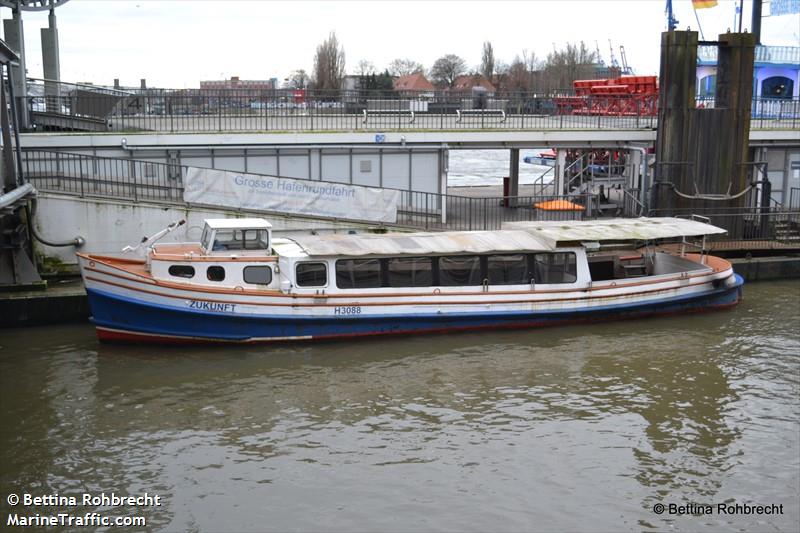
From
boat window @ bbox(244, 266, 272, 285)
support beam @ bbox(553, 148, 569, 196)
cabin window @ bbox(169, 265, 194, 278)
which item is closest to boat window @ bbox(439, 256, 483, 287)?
boat window @ bbox(244, 266, 272, 285)

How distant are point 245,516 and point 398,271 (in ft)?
29.3

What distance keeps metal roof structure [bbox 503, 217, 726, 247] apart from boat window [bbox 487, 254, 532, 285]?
33.3 inches

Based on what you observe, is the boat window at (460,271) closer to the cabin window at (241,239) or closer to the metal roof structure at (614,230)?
the metal roof structure at (614,230)

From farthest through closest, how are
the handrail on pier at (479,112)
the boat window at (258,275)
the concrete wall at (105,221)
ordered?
1. the handrail on pier at (479,112)
2. the concrete wall at (105,221)
3. the boat window at (258,275)

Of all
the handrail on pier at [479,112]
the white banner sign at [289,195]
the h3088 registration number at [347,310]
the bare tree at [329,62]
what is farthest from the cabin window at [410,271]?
the bare tree at [329,62]

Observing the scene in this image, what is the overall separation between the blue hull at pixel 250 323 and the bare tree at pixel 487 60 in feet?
334

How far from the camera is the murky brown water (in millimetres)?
12320

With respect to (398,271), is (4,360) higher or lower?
lower

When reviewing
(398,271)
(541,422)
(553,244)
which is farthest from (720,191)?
(541,422)

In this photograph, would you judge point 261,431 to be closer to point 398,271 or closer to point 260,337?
point 260,337

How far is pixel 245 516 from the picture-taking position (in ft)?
39.1

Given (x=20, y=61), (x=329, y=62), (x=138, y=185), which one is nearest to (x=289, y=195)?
(x=138, y=185)

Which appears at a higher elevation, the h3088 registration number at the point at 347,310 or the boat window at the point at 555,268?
the boat window at the point at 555,268

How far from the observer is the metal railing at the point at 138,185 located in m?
23.0
